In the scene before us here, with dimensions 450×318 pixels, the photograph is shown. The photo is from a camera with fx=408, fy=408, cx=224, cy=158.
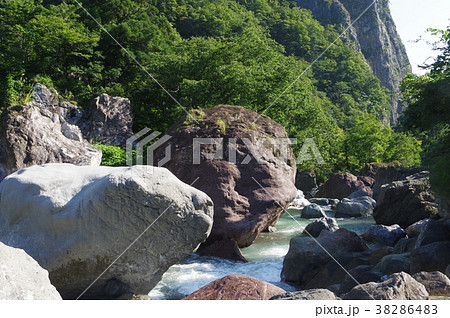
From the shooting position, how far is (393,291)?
4.38 meters

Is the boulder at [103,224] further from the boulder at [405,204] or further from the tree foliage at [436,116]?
the boulder at [405,204]

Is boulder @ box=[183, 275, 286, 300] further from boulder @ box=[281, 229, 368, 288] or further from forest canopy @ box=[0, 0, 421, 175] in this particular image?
forest canopy @ box=[0, 0, 421, 175]

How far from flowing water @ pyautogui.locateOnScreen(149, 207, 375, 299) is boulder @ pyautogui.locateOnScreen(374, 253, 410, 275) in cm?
172

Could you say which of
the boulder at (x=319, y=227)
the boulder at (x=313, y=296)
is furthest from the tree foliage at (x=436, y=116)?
the boulder at (x=313, y=296)

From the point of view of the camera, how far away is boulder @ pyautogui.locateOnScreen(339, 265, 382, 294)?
6.87 meters

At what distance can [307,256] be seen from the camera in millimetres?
8430

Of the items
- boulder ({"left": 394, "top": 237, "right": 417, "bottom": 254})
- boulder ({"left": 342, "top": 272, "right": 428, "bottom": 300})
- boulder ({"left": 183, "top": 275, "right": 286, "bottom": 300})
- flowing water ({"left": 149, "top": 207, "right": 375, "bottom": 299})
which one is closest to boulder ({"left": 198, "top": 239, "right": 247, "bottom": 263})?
flowing water ({"left": 149, "top": 207, "right": 375, "bottom": 299})

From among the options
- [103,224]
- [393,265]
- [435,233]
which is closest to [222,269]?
[393,265]

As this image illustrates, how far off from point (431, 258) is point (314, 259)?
2.17m

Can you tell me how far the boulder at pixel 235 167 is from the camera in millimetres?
10219

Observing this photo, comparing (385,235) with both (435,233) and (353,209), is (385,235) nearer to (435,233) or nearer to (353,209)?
(435,233)

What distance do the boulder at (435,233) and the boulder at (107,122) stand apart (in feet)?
50.3
